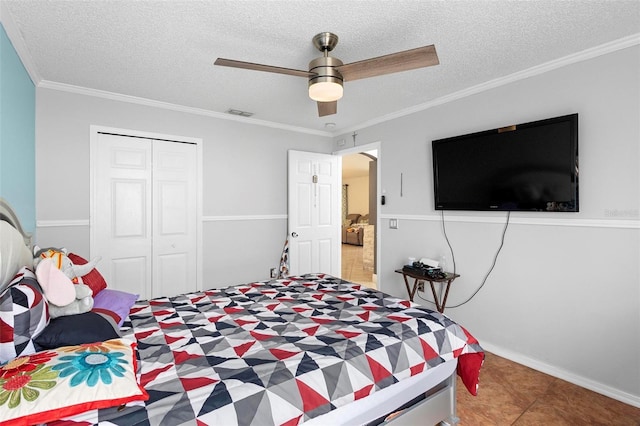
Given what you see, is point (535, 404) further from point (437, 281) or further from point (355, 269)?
point (355, 269)

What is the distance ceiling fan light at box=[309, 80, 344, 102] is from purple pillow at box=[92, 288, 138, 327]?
173 cm

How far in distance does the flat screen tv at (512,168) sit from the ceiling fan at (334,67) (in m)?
1.30

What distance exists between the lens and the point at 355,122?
14.1 ft

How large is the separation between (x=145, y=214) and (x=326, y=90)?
2589mm

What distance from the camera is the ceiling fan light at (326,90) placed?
200 cm

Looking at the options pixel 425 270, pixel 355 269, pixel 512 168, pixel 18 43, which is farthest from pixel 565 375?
pixel 18 43

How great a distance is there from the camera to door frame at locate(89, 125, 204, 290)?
126 inches

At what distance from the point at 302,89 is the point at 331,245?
2.45 meters

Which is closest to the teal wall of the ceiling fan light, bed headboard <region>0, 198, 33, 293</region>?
bed headboard <region>0, 198, 33, 293</region>

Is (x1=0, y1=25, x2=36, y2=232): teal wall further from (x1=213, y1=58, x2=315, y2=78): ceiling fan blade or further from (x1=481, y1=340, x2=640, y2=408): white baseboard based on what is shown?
(x1=481, y1=340, x2=640, y2=408): white baseboard

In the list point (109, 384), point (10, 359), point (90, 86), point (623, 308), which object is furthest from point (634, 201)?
point (90, 86)

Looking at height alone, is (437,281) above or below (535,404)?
above

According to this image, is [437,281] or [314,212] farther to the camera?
[314,212]

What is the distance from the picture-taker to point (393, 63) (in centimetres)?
188
